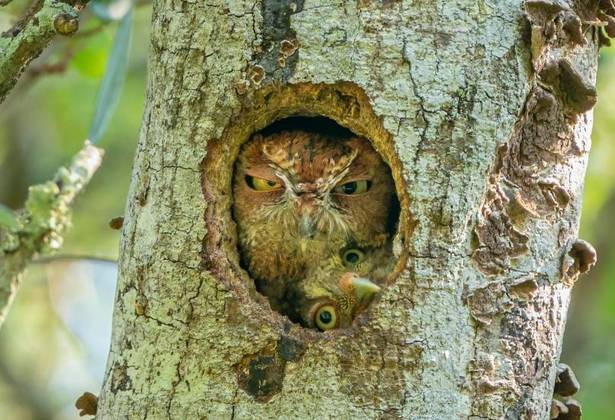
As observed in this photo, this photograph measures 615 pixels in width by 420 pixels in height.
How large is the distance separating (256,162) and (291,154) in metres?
0.17

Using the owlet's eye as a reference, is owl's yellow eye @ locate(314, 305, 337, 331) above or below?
below

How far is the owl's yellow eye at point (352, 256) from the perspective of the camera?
4711 mm

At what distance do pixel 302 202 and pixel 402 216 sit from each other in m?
1.01

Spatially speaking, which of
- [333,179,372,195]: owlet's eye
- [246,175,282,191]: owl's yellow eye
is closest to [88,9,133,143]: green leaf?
[246,175,282,191]: owl's yellow eye

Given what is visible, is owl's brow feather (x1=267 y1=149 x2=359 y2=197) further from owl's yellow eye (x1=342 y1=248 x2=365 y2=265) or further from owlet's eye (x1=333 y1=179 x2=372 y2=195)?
owl's yellow eye (x1=342 y1=248 x2=365 y2=265)

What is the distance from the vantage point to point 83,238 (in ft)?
29.6

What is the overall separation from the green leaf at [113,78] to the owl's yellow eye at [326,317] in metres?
1.28

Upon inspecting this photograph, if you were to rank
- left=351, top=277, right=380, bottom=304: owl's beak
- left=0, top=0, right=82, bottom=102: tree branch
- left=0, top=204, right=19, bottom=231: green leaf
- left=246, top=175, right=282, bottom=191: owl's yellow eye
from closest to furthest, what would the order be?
left=0, top=0, right=82, bottom=102: tree branch
left=351, top=277, right=380, bottom=304: owl's beak
left=0, top=204, right=19, bottom=231: green leaf
left=246, top=175, right=282, bottom=191: owl's yellow eye

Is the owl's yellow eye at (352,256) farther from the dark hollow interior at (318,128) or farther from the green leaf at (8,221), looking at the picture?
the green leaf at (8,221)

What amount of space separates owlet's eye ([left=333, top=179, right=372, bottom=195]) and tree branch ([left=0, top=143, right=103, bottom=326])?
113 centimetres

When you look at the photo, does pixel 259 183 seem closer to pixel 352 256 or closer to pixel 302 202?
pixel 302 202

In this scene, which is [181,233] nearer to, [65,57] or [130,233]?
[130,233]

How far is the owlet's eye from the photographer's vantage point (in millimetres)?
4715

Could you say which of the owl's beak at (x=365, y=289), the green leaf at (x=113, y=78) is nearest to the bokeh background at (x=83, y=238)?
the green leaf at (x=113, y=78)
